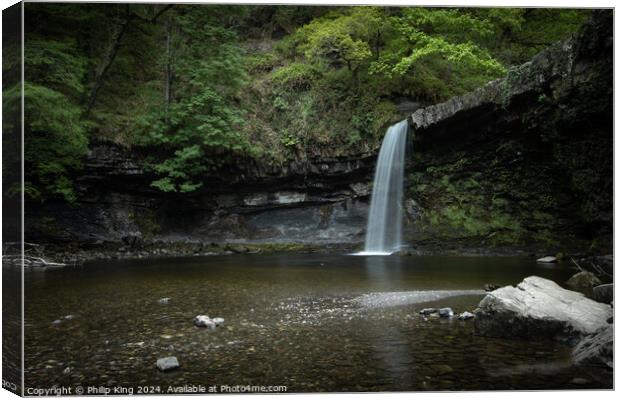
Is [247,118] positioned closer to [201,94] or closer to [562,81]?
[201,94]

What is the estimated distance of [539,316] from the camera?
385 centimetres

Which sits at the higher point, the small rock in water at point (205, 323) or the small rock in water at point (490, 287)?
the small rock in water at point (205, 323)

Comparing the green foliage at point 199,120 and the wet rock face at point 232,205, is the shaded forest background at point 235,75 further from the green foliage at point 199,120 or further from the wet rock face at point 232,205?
the wet rock face at point 232,205

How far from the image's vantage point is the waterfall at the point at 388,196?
499 inches

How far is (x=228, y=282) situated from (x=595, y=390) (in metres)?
5.24

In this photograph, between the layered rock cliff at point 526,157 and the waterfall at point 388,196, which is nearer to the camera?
the layered rock cliff at point 526,157

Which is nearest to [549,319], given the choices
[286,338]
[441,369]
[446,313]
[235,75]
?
[446,313]

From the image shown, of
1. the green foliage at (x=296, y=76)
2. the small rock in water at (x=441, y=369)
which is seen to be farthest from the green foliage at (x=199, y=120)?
the small rock in water at (x=441, y=369)

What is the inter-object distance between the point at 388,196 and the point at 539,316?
9693mm

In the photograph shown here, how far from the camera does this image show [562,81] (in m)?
9.35

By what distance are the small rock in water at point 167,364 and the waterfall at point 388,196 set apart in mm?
9234

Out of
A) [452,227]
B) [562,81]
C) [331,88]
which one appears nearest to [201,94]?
[331,88]

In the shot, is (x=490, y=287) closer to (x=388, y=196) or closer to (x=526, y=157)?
(x=526, y=157)

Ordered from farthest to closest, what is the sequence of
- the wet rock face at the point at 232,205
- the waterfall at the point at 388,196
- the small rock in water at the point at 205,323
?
the wet rock face at the point at 232,205
the waterfall at the point at 388,196
the small rock in water at the point at 205,323
